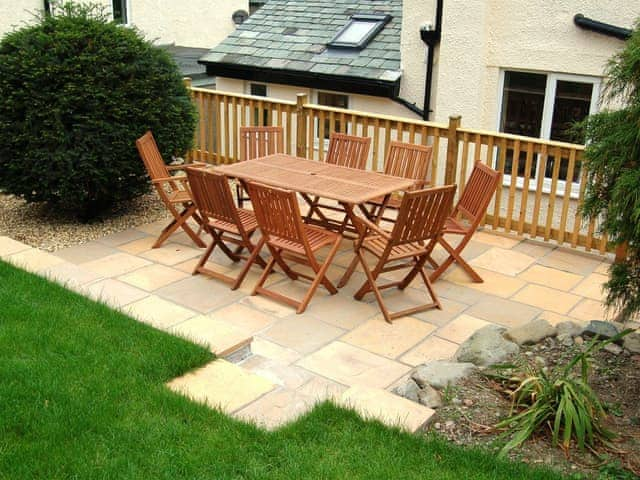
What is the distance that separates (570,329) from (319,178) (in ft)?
9.03

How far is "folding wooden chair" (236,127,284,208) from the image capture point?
28.6 ft

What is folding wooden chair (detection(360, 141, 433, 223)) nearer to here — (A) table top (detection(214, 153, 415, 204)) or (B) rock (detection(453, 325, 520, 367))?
(A) table top (detection(214, 153, 415, 204))

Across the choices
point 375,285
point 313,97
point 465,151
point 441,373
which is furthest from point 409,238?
point 313,97

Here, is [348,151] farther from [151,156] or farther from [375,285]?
[375,285]

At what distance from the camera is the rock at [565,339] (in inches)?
204

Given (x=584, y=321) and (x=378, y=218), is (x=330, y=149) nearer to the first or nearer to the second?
(x=378, y=218)

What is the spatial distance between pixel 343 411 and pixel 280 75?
28.3ft

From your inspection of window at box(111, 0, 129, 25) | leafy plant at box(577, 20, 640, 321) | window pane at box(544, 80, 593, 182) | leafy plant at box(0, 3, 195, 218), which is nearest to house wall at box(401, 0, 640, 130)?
window pane at box(544, 80, 593, 182)

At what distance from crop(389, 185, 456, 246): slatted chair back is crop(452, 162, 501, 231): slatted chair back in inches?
24.9

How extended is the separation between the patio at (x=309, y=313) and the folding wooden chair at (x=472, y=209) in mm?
153

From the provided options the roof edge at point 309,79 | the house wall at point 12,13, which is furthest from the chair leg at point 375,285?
the house wall at point 12,13

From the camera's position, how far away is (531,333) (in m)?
5.29

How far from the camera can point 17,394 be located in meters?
4.21

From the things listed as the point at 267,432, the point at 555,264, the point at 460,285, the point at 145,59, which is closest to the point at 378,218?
the point at 460,285
